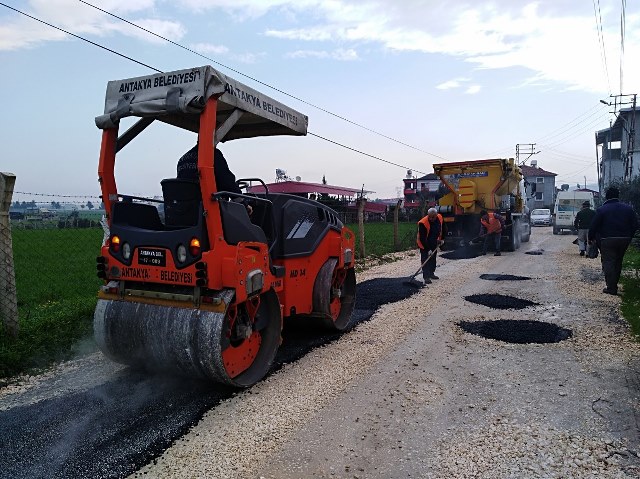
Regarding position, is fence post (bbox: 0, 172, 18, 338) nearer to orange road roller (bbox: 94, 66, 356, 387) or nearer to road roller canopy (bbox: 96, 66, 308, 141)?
orange road roller (bbox: 94, 66, 356, 387)

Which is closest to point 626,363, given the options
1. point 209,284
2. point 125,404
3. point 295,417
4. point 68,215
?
point 295,417

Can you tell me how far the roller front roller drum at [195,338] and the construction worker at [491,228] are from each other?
501 inches

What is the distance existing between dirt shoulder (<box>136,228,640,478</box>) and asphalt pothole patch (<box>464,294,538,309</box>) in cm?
132

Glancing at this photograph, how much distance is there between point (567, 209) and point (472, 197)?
A: 40.5 ft

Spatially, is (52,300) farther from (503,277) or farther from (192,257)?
(503,277)

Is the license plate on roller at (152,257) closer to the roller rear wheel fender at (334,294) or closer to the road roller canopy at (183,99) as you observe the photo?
the road roller canopy at (183,99)

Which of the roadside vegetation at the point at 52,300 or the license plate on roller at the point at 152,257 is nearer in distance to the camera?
the license plate on roller at the point at 152,257

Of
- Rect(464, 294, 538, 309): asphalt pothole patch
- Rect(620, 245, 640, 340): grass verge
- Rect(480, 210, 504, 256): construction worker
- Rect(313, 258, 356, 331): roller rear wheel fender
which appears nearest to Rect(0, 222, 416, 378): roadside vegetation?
Rect(313, 258, 356, 331): roller rear wheel fender

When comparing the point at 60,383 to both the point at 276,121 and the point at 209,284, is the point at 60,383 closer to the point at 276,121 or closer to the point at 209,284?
the point at 209,284

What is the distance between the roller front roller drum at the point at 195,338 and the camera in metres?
4.00

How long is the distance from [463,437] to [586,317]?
173 inches

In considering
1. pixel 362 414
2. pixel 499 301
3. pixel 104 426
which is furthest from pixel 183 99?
pixel 499 301

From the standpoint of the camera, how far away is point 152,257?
4.22 metres

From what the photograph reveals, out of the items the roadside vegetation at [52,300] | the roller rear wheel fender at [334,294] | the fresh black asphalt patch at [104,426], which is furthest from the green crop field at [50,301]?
the roller rear wheel fender at [334,294]
